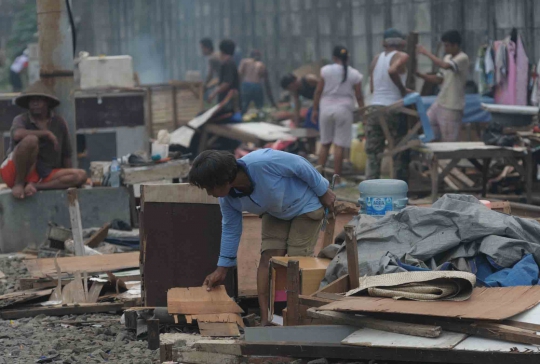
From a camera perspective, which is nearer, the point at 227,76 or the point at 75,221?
the point at 75,221

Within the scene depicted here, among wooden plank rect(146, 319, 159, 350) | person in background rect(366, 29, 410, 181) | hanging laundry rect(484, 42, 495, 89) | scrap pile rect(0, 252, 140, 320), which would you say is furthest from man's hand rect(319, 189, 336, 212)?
hanging laundry rect(484, 42, 495, 89)

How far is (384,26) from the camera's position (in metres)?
20.1

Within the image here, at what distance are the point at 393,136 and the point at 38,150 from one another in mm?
4652

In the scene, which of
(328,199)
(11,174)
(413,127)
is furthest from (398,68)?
(328,199)

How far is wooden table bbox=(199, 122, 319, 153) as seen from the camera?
15703 millimetres

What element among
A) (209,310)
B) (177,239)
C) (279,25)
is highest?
(279,25)

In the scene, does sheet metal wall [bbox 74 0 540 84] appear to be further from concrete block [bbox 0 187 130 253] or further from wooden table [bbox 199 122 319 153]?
concrete block [bbox 0 187 130 253]

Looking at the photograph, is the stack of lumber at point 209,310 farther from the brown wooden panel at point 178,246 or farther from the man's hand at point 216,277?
the brown wooden panel at point 178,246

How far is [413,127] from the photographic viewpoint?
1252 centimetres

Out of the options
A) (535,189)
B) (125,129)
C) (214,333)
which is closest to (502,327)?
(214,333)

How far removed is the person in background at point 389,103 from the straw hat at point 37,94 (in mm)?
4121

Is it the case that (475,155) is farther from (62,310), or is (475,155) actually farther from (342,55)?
(62,310)

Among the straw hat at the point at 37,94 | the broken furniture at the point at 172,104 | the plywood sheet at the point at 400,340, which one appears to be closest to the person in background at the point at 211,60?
the broken furniture at the point at 172,104

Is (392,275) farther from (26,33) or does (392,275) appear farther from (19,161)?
(26,33)
